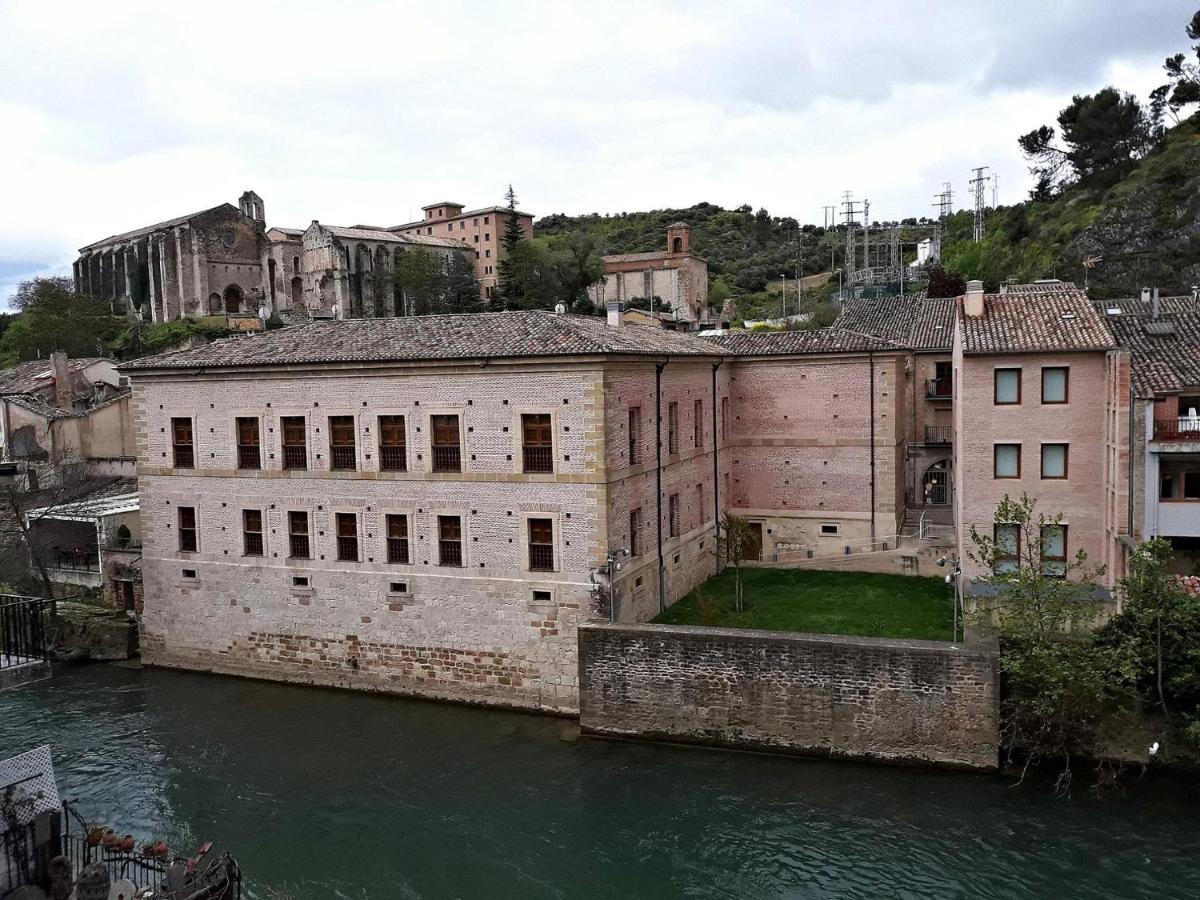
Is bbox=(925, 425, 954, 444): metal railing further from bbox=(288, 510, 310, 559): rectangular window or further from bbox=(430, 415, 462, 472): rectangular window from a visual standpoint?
bbox=(288, 510, 310, 559): rectangular window

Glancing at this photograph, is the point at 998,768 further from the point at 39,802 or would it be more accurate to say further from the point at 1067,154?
the point at 1067,154

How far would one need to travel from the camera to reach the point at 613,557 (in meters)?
22.0

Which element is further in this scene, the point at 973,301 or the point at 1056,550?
the point at 973,301

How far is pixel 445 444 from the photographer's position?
23141 millimetres

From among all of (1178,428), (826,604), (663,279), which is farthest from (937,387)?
(663,279)

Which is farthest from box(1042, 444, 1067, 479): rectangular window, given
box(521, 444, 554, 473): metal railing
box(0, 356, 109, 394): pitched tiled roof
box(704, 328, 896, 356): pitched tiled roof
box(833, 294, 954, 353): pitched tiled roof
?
box(0, 356, 109, 394): pitched tiled roof

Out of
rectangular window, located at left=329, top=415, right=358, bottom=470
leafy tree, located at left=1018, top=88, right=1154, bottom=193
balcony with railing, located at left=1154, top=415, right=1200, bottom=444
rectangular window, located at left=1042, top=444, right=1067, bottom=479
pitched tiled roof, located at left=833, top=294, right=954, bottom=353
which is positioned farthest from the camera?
leafy tree, located at left=1018, top=88, right=1154, bottom=193

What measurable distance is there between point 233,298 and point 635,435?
2987 inches

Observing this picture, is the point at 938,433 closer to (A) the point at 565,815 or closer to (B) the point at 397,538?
(B) the point at 397,538

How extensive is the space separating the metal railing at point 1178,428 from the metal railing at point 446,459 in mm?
16332

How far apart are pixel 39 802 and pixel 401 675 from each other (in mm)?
12923

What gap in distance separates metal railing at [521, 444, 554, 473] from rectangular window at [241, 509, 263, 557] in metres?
8.06

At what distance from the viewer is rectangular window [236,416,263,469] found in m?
25.2

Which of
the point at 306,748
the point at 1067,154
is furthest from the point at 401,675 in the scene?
the point at 1067,154
